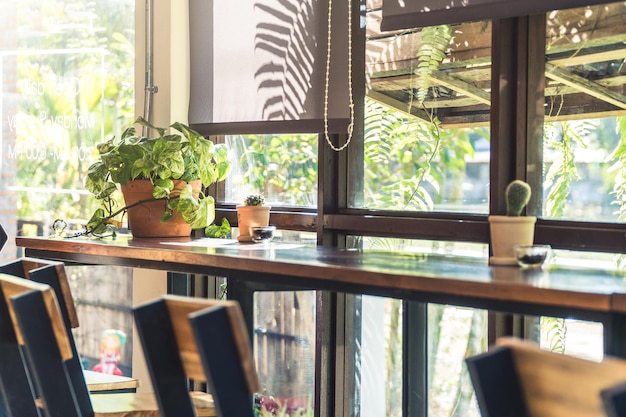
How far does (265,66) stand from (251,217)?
0.60 meters

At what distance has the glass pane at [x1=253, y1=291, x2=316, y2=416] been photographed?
3457mm

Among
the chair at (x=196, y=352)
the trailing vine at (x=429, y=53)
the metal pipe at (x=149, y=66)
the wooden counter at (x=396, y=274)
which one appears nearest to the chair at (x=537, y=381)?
the chair at (x=196, y=352)

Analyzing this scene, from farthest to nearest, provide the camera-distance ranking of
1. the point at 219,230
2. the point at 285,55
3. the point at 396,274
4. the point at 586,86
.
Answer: the point at 219,230
the point at 285,55
the point at 586,86
the point at 396,274

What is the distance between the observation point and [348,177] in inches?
130

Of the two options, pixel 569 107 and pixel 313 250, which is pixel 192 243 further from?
pixel 569 107

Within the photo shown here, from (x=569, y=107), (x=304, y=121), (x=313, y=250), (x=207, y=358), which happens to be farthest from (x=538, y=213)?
(x=207, y=358)

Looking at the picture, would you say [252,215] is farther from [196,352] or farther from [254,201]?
[196,352]

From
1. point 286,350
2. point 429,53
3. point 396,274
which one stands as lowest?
point 286,350

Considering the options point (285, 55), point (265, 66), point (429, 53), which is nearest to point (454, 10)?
point (429, 53)

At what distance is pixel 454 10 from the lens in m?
2.77

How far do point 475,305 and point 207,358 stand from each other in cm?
72

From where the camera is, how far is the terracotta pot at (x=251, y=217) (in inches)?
129

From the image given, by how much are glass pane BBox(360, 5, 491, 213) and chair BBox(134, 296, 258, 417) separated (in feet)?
4.63

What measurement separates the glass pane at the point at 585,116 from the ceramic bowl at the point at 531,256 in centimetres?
30
